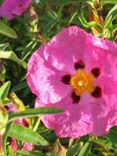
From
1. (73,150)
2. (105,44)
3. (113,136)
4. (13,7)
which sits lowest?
(113,136)

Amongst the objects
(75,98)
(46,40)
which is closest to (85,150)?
(75,98)

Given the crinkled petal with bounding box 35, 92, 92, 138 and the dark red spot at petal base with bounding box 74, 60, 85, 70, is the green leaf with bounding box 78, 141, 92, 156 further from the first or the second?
the dark red spot at petal base with bounding box 74, 60, 85, 70

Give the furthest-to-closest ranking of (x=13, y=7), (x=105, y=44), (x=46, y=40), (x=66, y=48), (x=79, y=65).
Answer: (x=13, y=7) → (x=46, y=40) → (x=79, y=65) → (x=66, y=48) → (x=105, y=44)

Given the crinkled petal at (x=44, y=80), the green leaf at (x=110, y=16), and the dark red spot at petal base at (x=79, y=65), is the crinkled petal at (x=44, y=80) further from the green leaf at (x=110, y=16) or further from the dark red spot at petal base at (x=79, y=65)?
the green leaf at (x=110, y=16)

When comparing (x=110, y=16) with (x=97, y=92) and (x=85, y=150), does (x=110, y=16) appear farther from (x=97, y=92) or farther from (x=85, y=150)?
(x=85, y=150)

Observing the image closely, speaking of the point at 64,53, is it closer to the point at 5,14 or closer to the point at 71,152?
the point at 71,152

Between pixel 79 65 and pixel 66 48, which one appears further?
pixel 79 65
